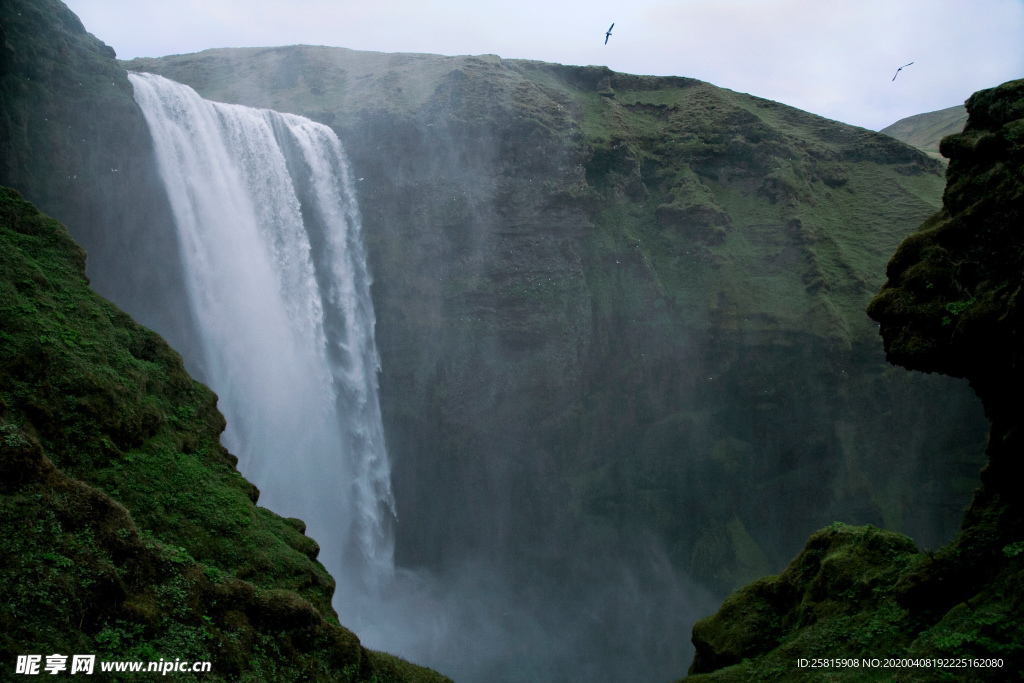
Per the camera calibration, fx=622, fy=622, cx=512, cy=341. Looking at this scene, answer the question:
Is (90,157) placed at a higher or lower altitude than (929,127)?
lower

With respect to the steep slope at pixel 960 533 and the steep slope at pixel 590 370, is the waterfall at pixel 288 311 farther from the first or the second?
the steep slope at pixel 960 533

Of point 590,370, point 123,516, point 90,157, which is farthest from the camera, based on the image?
point 590,370

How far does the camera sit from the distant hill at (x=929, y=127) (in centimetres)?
6426

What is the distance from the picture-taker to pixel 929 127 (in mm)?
70312

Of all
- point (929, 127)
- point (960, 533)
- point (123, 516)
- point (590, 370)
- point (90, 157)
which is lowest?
point (960, 533)

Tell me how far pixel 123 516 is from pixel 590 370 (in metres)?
26.6

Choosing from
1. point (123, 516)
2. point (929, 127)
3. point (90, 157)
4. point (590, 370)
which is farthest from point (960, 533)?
point (929, 127)

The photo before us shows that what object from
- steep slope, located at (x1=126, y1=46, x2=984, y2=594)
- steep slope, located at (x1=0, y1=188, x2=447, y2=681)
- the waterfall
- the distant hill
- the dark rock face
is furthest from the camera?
the distant hill

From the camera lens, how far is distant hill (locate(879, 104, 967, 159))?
64.3m

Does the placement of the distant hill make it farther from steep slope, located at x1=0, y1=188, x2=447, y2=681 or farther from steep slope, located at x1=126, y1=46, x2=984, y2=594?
steep slope, located at x1=0, y1=188, x2=447, y2=681

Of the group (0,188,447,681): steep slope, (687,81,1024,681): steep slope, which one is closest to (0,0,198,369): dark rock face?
(0,188,447,681): steep slope

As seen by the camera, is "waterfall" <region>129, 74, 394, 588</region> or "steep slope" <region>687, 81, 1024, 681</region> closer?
"steep slope" <region>687, 81, 1024, 681</region>

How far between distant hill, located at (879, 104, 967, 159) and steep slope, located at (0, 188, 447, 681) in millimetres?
70097

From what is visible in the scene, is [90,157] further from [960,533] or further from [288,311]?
[960,533]
